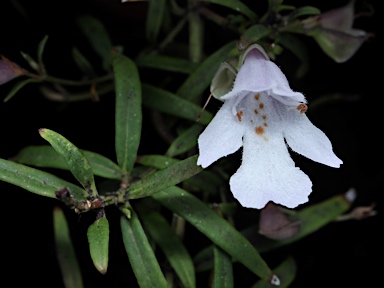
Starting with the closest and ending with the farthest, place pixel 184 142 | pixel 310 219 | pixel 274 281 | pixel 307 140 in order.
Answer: pixel 307 140
pixel 274 281
pixel 184 142
pixel 310 219

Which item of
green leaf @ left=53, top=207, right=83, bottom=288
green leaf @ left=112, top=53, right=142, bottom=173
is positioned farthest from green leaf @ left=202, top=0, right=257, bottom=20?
green leaf @ left=53, top=207, right=83, bottom=288

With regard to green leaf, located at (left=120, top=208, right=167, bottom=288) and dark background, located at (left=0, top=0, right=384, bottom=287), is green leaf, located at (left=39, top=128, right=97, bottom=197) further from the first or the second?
dark background, located at (left=0, top=0, right=384, bottom=287)

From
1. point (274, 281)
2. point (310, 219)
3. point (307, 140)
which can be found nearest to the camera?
point (307, 140)

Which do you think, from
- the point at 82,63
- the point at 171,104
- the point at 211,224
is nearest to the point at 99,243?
the point at 211,224

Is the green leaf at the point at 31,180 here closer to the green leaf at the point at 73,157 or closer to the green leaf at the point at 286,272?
the green leaf at the point at 73,157

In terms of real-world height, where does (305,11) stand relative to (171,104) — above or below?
above

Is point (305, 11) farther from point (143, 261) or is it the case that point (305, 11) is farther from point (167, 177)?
point (143, 261)
